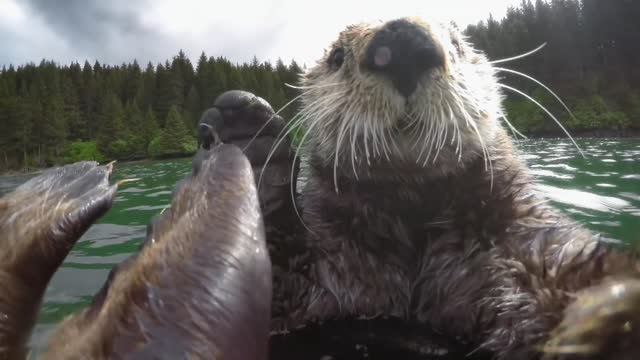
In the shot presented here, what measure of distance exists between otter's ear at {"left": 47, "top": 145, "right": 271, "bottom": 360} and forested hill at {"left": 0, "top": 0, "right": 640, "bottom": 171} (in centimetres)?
3611

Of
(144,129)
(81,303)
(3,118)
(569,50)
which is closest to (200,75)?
(144,129)

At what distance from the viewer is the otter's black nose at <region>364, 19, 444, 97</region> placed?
195 centimetres

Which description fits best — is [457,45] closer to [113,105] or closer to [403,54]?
[403,54]

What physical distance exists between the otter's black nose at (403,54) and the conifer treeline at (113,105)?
43.0 m

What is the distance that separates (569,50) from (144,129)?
150ft

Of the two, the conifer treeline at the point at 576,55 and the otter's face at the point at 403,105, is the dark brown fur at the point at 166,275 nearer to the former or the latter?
the otter's face at the point at 403,105

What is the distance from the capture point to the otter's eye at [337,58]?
2.50 meters

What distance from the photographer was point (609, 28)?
45812 millimetres

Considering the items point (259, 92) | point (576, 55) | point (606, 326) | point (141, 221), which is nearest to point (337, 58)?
point (606, 326)

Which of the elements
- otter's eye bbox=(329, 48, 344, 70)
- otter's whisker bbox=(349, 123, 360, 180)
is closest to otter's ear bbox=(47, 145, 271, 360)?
otter's whisker bbox=(349, 123, 360, 180)

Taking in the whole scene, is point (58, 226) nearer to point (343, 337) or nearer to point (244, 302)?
point (244, 302)

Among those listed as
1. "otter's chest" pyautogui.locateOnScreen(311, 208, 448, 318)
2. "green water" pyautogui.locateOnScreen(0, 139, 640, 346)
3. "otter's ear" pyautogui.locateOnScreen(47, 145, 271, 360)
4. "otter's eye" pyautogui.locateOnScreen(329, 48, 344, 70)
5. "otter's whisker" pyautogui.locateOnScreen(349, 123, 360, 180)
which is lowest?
"green water" pyautogui.locateOnScreen(0, 139, 640, 346)

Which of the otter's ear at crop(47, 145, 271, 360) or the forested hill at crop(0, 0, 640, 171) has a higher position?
the forested hill at crop(0, 0, 640, 171)

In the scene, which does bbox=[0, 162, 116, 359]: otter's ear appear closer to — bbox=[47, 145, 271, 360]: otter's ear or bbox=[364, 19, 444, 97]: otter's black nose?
bbox=[47, 145, 271, 360]: otter's ear
